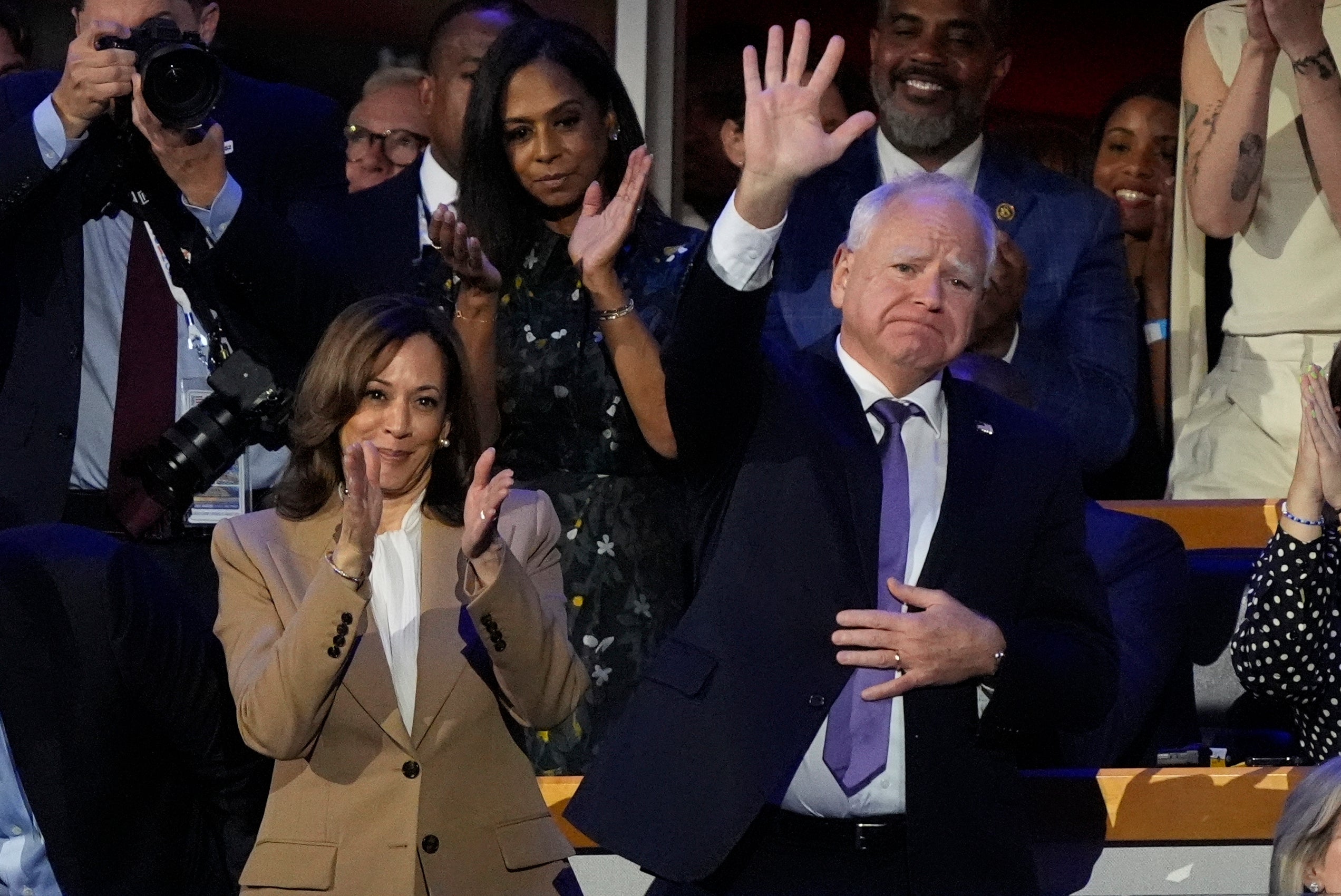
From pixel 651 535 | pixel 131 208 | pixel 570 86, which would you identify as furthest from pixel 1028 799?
pixel 131 208

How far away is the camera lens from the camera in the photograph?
8.77ft

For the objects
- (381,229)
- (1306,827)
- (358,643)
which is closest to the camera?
(1306,827)

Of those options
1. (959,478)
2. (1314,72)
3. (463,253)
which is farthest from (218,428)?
(1314,72)

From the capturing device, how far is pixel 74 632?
7.64ft

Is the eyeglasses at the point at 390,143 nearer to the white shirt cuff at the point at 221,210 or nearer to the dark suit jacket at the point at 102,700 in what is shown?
the white shirt cuff at the point at 221,210

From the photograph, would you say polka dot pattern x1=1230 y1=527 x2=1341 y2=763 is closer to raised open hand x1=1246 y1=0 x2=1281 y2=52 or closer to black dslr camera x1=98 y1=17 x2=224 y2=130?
raised open hand x1=1246 y1=0 x2=1281 y2=52

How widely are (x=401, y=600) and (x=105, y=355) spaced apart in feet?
2.69

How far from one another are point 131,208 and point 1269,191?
2.11 metres

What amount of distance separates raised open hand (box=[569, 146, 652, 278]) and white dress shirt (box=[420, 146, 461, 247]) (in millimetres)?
691

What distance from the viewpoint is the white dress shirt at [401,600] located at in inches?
91.0

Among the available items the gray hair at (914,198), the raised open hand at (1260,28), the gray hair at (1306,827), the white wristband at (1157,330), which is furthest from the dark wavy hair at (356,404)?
the white wristband at (1157,330)

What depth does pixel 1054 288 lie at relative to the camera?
140 inches

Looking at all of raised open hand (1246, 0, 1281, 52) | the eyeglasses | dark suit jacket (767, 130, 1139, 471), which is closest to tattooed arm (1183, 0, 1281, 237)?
raised open hand (1246, 0, 1281, 52)

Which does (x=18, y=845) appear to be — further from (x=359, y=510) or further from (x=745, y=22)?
(x=745, y=22)
